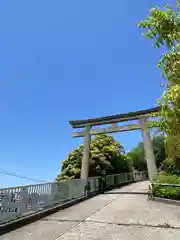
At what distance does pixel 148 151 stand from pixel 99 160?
21.4 ft

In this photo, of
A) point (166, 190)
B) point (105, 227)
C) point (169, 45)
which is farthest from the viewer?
point (166, 190)

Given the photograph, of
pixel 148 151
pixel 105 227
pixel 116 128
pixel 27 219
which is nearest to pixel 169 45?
pixel 105 227

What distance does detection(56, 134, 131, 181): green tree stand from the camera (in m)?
23.5

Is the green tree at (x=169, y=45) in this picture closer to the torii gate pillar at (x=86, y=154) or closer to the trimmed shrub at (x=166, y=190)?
the trimmed shrub at (x=166, y=190)

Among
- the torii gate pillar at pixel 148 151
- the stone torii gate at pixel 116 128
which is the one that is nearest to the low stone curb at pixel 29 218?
the torii gate pillar at pixel 148 151

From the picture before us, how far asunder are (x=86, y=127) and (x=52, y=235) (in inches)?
585

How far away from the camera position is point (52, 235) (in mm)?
6438

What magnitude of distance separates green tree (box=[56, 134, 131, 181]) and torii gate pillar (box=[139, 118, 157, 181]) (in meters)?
6.21

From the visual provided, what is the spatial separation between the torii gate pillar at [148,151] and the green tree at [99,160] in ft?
20.4

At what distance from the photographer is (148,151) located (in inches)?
732

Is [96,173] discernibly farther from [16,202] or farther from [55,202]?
[16,202]

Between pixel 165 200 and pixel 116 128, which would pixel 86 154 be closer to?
pixel 116 128

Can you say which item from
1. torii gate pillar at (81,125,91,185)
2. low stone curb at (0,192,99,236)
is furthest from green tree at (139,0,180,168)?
torii gate pillar at (81,125,91,185)

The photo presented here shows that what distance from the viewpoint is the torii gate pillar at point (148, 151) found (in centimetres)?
1811
